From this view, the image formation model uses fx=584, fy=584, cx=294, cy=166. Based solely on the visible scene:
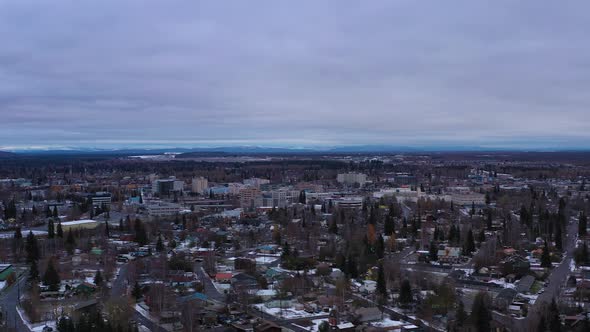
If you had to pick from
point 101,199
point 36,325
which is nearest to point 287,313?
point 36,325

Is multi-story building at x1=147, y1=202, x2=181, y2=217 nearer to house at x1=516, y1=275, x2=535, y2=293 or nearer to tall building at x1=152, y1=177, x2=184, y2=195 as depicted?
→ tall building at x1=152, y1=177, x2=184, y2=195

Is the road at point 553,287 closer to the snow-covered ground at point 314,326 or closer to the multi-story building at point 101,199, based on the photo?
the snow-covered ground at point 314,326

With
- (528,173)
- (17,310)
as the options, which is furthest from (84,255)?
(528,173)

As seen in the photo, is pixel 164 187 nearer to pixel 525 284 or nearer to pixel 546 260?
pixel 546 260

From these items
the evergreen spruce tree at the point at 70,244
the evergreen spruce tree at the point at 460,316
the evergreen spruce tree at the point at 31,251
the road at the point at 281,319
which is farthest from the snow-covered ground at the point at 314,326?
the evergreen spruce tree at the point at 70,244

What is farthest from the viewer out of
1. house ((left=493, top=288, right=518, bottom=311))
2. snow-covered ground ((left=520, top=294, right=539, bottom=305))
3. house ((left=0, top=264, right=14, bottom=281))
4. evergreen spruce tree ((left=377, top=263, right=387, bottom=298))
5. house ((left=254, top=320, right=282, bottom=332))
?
house ((left=0, top=264, right=14, bottom=281))

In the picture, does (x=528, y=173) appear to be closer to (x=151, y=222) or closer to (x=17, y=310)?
(x=151, y=222)

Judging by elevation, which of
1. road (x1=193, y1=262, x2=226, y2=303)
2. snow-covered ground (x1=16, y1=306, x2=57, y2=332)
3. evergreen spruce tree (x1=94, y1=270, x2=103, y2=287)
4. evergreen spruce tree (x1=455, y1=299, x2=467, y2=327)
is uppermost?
evergreen spruce tree (x1=455, y1=299, x2=467, y2=327)

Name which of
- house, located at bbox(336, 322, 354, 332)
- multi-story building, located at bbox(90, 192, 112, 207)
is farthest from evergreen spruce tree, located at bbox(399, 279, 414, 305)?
multi-story building, located at bbox(90, 192, 112, 207)

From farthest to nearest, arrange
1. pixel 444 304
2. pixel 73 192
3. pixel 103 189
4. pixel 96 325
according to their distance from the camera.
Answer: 1. pixel 103 189
2. pixel 73 192
3. pixel 444 304
4. pixel 96 325
